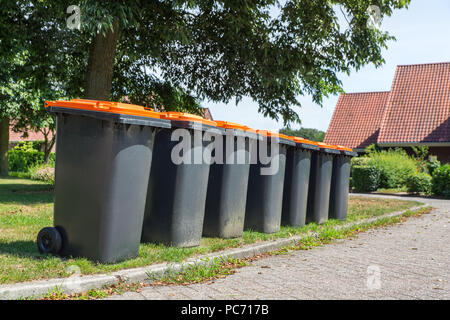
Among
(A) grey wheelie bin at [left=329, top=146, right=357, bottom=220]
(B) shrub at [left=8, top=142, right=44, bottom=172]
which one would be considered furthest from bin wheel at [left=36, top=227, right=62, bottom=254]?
(B) shrub at [left=8, top=142, right=44, bottom=172]

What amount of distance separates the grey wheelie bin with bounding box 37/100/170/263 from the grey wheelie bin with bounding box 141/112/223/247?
0.44 m

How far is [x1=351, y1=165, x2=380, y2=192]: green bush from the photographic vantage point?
758 inches

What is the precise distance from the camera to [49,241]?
4.39 m

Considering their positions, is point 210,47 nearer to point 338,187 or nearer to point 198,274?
point 338,187

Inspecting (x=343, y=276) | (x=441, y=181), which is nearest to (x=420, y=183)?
(x=441, y=181)

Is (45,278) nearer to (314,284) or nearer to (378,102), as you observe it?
(314,284)

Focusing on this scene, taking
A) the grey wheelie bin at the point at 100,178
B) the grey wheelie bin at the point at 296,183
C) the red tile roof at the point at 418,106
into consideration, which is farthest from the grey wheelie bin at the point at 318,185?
the red tile roof at the point at 418,106

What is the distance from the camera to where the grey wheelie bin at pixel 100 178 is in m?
4.10

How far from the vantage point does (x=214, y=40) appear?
12.5m

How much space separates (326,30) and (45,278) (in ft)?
32.3

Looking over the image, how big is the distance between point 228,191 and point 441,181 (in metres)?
14.3

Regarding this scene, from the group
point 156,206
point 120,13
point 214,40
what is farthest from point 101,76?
point 156,206

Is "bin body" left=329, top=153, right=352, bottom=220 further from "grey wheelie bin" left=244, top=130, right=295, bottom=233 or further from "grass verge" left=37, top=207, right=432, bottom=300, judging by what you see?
"grey wheelie bin" left=244, top=130, right=295, bottom=233
